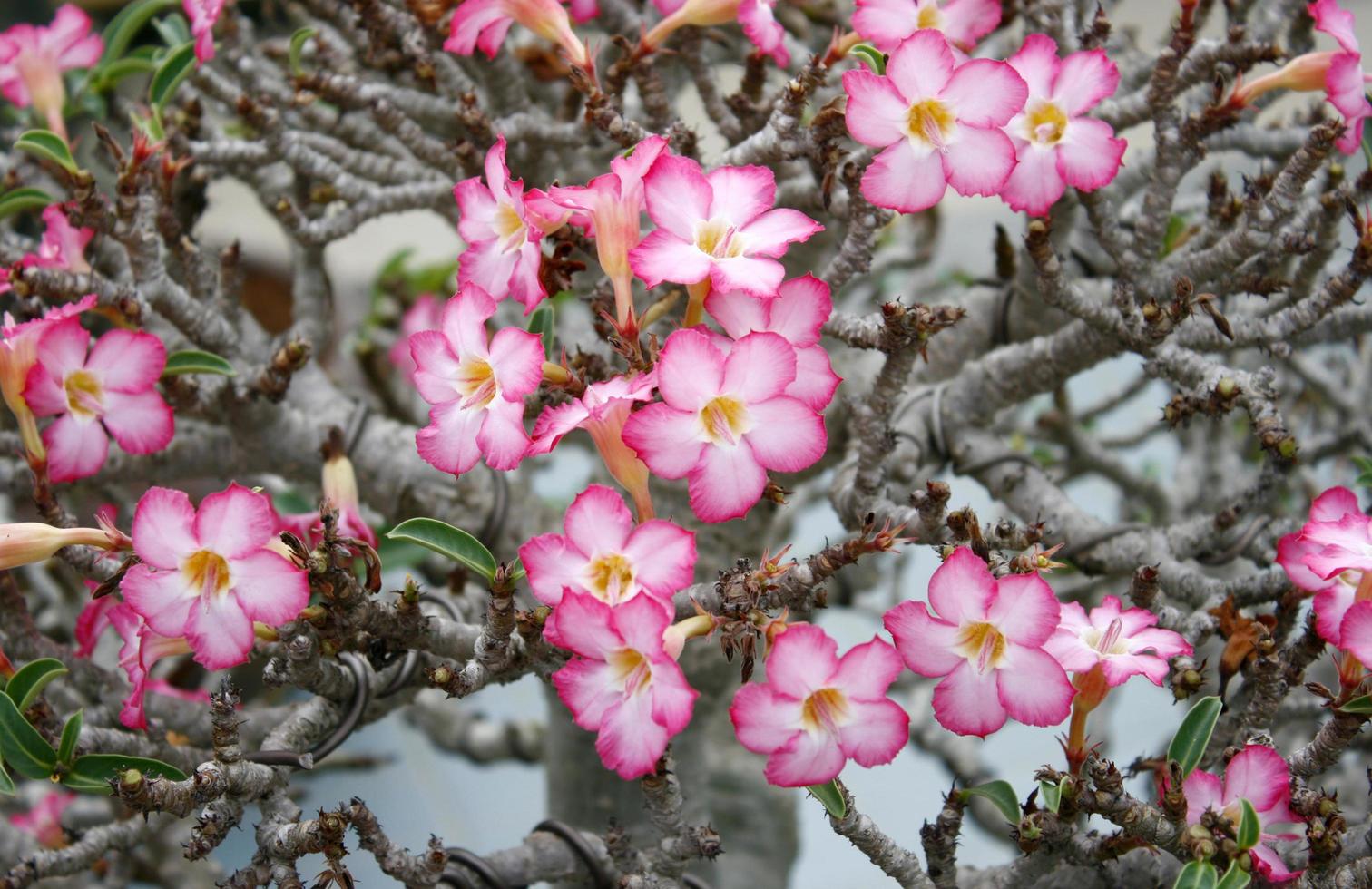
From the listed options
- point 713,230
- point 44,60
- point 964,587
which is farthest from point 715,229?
point 44,60

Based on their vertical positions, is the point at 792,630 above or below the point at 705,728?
above

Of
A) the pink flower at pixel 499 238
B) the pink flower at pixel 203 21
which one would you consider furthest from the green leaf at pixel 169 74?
the pink flower at pixel 499 238

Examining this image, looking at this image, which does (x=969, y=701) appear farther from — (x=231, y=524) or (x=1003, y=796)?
(x=231, y=524)

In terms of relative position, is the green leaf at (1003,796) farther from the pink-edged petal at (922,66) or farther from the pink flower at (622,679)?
the pink-edged petal at (922,66)

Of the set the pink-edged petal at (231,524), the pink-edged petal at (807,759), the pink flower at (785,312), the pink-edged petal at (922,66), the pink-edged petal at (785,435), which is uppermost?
the pink-edged petal at (922,66)

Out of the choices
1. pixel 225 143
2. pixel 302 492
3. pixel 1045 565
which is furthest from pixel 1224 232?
pixel 302 492

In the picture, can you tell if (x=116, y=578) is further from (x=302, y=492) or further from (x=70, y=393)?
(x=302, y=492)

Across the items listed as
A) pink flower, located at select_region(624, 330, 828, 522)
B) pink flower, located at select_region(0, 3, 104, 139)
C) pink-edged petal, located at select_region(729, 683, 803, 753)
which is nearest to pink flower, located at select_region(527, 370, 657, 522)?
pink flower, located at select_region(624, 330, 828, 522)
